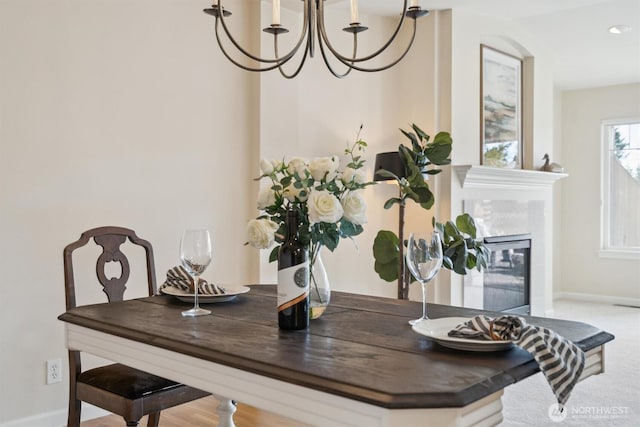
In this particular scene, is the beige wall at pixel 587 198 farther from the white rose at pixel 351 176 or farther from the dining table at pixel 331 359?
the white rose at pixel 351 176

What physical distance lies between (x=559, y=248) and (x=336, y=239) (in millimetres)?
6220

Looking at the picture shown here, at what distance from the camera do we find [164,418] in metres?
2.99

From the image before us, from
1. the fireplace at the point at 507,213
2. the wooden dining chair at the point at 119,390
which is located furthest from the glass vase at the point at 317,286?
the fireplace at the point at 507,213

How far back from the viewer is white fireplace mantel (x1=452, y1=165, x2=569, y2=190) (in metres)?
4.43

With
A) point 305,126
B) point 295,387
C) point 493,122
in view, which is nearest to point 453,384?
point 295,387

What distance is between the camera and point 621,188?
264 inches

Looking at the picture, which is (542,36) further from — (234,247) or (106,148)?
(106,148)

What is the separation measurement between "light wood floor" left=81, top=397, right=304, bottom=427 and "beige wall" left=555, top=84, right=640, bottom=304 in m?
5.14

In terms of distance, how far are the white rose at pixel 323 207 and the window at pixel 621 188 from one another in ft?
20.4

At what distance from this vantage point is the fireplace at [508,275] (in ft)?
15.9

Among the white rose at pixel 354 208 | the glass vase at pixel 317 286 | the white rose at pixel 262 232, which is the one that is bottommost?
the glass vase at pixel 317 286

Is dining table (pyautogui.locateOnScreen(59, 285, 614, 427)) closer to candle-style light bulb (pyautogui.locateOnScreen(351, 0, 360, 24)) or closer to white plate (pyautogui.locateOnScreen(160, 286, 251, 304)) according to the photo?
white plate (pyautogui.locateOnScreen(160, 286, 251, 304))

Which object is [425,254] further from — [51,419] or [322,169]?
[51,419]

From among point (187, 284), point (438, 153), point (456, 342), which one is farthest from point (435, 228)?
point (456, 342)
